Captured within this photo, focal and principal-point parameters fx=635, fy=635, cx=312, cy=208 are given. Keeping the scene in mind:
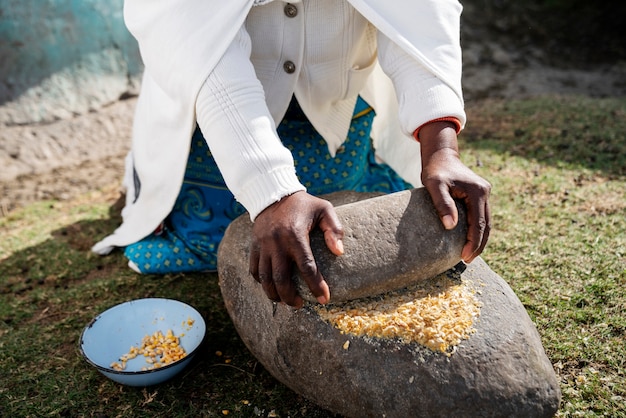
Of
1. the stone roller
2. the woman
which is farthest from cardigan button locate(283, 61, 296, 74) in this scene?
the stone roller

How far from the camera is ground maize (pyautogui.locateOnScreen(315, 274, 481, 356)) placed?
203 centimetres

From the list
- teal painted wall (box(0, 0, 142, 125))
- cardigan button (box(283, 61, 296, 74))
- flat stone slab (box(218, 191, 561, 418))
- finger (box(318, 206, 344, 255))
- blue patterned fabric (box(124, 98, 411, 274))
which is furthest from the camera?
teal painted wall (box(0, 0, 142, 125))

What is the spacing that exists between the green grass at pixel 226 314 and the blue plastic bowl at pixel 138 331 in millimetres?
89

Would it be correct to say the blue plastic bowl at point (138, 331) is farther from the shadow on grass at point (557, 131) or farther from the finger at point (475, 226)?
the shadow on grass at point (557, 131)

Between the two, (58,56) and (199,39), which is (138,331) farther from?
(58,56)

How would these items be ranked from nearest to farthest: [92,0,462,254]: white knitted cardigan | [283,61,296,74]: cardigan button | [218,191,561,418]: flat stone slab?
[218,191,561,418]: flat stone slab
[92,0,462,254]: white knitted cardigan
[283,61,296,74]: cardigan button

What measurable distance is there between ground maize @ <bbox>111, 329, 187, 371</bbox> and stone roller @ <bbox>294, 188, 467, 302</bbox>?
762 mm

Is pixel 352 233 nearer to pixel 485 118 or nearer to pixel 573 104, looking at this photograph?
pixel 485 118

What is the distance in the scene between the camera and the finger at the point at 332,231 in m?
2.07

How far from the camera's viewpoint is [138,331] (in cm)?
272

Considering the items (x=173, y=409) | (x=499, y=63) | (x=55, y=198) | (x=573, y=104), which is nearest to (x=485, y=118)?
(x=573, y=104)

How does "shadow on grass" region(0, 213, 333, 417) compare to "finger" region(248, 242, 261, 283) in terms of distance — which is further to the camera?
"shadow on grass" region(0, 213, 333, 417)

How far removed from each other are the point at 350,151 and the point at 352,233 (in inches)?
44.2

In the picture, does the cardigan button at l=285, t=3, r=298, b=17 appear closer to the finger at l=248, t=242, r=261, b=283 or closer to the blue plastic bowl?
the finger at l=248, t=242, r=261, b=283
